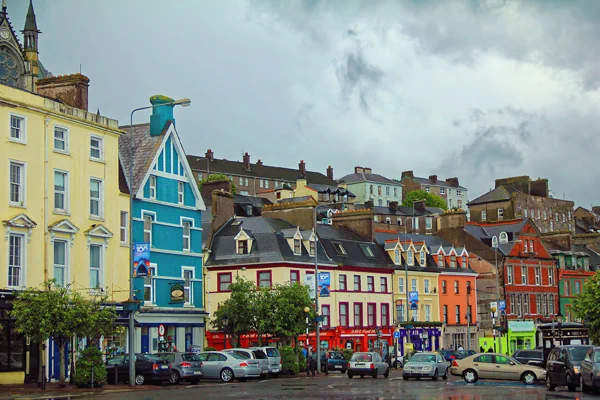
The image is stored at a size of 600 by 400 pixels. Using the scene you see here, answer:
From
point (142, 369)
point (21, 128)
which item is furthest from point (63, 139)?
point (142, 369)

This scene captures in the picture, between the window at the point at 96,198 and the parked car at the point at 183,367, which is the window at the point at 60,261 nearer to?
the window at the point at 96,198

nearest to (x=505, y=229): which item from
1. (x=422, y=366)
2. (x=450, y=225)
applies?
(x=450, y=225)

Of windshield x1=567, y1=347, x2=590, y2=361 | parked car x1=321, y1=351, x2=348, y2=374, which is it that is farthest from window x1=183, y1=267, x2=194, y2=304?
windshield x1=567, y1=347, x2=590, y2=361

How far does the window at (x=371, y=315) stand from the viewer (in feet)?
270

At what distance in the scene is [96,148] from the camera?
53562 mm

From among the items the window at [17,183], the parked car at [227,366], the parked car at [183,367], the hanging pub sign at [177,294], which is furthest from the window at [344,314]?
the window at [17,183]

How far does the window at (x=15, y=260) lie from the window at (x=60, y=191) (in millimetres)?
3369

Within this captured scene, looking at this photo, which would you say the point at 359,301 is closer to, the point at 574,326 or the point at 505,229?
the point at 574,326

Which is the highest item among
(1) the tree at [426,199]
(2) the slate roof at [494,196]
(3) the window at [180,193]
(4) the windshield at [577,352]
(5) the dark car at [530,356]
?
(1) the tree at [426,199]

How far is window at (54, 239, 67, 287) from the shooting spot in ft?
162

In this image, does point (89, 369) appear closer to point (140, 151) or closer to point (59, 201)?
point (59, 201)

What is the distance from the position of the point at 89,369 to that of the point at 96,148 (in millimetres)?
15078

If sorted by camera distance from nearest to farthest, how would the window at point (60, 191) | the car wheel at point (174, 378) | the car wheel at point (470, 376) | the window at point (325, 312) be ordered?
1. the car wheel at point (470, 376)
2. the car wheel at point (174, 378)
3. the window at point (60, 191)
4. the window at point (325, 312)

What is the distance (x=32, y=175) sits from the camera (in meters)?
48.4
